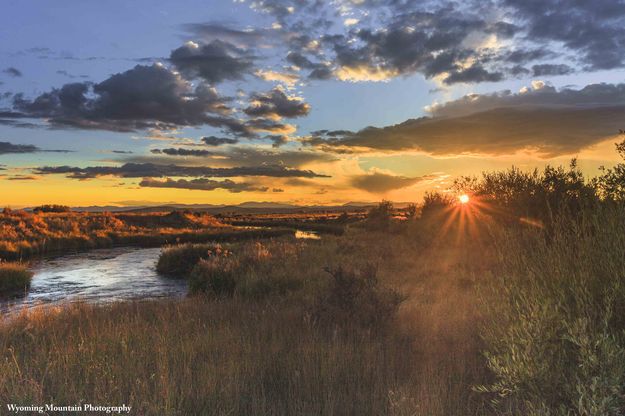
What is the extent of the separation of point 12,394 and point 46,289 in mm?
14885

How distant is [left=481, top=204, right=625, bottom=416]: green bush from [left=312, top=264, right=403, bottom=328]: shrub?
3194 millimetres

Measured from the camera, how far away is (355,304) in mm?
8648

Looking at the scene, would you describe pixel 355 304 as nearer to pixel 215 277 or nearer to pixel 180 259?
Result: pixel 215 277

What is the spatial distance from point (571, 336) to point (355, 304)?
15.4 ft

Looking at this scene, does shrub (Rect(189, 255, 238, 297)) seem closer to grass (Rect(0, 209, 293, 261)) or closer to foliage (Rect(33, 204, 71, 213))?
grass (Rect(0, 209, 293, 261))

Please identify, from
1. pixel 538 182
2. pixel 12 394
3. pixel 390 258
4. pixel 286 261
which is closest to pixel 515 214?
pixel 538 182

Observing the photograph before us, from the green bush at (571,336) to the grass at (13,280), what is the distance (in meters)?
18.2

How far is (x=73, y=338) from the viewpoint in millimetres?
7723

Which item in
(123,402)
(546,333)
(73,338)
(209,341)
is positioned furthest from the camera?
(73,338)

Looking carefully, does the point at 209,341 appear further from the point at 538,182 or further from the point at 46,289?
the point at 538,182

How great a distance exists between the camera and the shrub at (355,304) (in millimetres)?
8398

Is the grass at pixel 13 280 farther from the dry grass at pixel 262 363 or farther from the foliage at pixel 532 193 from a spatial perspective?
the foliage at pixel 532 193

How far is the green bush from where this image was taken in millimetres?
3855

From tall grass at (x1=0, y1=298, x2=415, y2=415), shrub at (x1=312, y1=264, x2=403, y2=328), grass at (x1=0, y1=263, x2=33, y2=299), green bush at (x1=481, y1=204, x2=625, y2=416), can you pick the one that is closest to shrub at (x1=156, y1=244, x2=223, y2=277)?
grass at (x1=0, y1=263, x2=33, y2=299)
